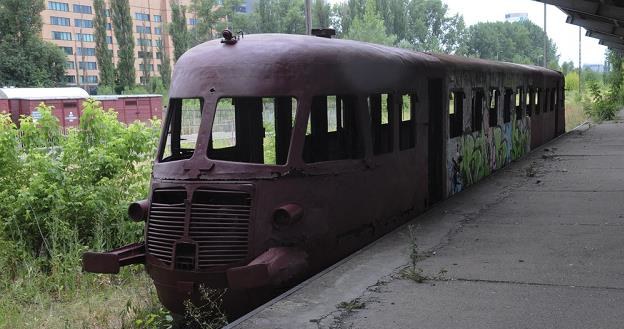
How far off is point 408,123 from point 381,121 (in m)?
0.85

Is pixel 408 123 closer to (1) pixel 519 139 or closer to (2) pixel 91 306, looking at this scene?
(2) pixel 91 306

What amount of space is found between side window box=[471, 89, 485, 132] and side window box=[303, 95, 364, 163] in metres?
4.70

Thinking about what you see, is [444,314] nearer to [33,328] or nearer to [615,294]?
[615,294]

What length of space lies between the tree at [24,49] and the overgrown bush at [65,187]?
171ft

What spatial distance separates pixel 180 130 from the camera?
251 inches

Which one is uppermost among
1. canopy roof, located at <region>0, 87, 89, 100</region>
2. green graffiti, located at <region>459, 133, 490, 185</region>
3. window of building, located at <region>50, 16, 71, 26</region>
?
window of building, located at <region>50, 16, 71, 26</region>

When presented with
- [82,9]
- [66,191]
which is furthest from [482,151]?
[82,9]

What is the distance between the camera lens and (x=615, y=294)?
5074 mm

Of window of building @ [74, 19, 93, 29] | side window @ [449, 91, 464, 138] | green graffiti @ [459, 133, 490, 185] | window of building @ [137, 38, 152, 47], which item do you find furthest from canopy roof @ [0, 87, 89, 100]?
window of building @ [74, 19, 93, 29]

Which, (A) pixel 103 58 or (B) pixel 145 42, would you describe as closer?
(A) pixel 103 58

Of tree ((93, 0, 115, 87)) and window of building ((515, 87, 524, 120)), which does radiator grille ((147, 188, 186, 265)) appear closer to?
window of building ((515, 87, 524, 120))

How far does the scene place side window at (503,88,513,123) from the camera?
13.5 metres

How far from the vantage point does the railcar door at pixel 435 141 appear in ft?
29.7

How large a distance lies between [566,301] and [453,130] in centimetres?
535
